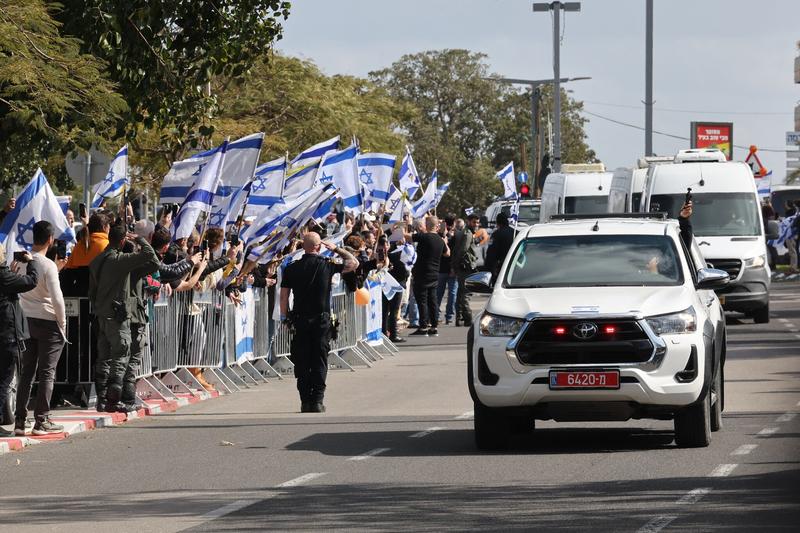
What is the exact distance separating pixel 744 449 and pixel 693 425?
43 centimetres

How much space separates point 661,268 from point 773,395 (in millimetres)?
4087

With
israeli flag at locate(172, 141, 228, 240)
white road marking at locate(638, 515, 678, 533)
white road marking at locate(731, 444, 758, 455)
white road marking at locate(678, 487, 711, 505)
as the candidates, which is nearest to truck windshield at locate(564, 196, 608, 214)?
israeli flag at locate(172, 141, 228, 240)

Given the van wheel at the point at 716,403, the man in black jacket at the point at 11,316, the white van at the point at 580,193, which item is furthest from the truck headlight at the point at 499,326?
the white van at the point at 580,193

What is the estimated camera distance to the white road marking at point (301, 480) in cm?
1155

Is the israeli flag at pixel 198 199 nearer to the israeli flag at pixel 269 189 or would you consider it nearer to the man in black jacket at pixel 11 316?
the israeli flag at pixel 269 189

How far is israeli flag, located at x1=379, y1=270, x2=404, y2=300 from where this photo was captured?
2575 centimetres

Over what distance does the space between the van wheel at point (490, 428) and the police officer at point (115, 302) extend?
13.4 ft

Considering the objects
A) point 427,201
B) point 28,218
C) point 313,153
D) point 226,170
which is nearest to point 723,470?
point 28,218

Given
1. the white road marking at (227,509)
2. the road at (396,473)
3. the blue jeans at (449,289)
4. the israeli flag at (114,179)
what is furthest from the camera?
the blue jeans at (449,289)

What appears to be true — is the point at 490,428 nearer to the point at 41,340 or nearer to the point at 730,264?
the point at 41,340

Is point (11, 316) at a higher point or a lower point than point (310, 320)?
higher

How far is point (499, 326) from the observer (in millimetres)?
13062

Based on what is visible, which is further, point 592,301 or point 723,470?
point 592,301

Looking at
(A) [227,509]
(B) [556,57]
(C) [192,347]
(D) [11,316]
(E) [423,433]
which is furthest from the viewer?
(B) [556,57]
